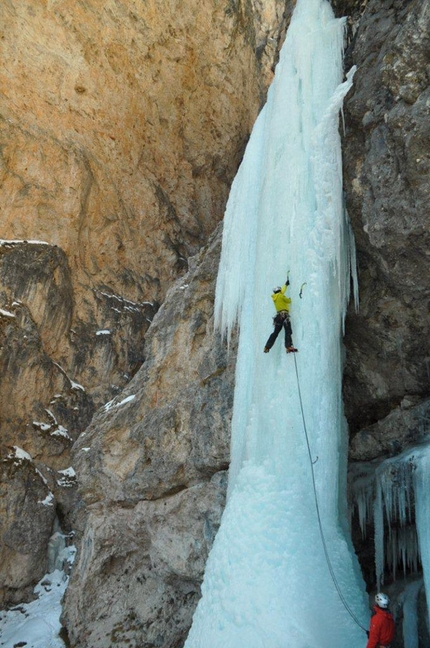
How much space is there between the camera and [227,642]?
5.18 m

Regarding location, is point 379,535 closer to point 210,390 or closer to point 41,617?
point 210,390

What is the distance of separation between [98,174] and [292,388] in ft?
42.9

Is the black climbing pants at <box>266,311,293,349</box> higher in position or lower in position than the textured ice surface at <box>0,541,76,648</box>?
higher

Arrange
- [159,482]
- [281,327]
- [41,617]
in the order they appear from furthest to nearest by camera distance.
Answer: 1. [41,617]
2. [159,482]
3. [281,327]

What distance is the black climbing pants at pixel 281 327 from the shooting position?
6430 millimetres

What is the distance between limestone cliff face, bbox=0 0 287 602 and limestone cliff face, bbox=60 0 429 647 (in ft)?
14.1

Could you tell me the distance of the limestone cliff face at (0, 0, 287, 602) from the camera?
50.3ft

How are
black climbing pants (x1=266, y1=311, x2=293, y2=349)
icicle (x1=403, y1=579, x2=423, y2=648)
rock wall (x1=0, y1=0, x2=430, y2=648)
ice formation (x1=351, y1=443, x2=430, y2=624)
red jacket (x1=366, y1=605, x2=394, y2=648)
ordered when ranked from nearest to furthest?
red jacket (x1=366, y1=605, x2=394, y2=648)
icicle (x1=403, y1=579, x2=423, y2=648)
ice formation (x1=351, y1=443, x2=430, y2=624)
black climbing pants (x1=266, y1=311, x2=293, y2=349)
rock wall (x1=0, y1=0, x2=430, y2=648)

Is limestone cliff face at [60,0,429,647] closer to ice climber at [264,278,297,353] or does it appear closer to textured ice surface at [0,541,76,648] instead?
textured ice surface at [0,541,76,648]

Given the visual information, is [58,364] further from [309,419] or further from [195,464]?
[309,419]

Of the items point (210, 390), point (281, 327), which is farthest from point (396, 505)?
point (210, 390)

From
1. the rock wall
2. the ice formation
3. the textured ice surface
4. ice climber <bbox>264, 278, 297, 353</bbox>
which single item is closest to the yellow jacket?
ice climber <bbox>264, 278, 297, 353</bbox>

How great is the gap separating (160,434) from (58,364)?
7.22 m

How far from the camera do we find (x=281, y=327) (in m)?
6.57
